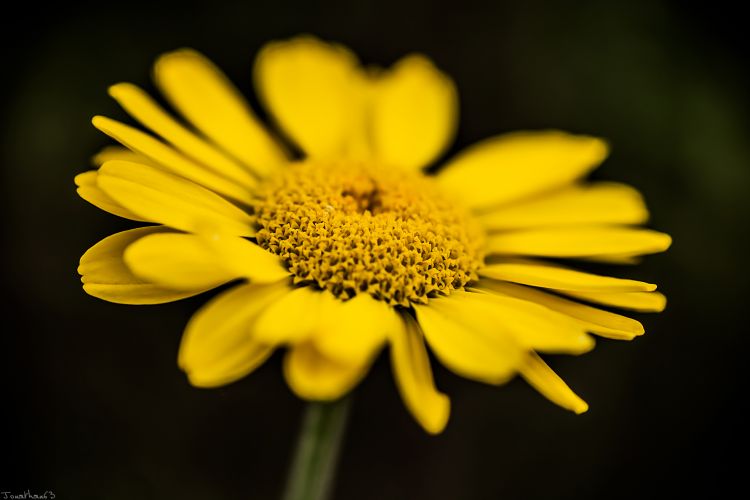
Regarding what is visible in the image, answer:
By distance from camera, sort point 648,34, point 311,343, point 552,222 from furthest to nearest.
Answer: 1. point 648,34
2. point 552,222
3. point 311,343

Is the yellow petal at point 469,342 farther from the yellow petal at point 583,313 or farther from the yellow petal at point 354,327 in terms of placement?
the yellow petal at point 583,313

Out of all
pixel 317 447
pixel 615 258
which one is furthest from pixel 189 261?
pixel 615 258

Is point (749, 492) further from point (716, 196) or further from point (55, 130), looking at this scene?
point (55, 130)

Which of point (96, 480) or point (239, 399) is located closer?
point (96, 480)

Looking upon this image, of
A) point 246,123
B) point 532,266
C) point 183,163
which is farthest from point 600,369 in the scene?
point 183,163

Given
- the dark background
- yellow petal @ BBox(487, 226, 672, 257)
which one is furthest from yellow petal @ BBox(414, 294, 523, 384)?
the dark background

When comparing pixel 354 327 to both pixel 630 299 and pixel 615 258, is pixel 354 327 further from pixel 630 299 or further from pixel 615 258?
pixel 615 258

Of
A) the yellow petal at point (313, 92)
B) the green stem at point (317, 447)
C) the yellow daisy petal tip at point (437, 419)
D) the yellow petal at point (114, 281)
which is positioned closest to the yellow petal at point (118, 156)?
the yellow petal at point (114, 281)
